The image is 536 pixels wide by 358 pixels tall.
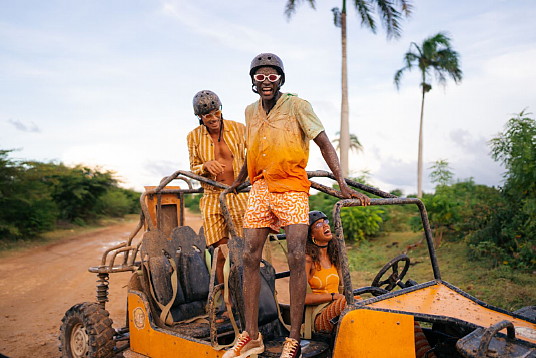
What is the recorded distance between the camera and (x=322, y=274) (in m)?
4.00

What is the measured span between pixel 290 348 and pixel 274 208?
910 millimetres

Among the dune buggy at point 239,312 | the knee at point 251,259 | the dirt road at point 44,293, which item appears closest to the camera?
the dune buggy at point 239,312

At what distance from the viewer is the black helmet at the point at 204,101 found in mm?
4934

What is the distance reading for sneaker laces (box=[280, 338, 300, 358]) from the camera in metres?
3.22

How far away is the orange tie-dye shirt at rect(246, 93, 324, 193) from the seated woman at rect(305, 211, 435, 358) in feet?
2.10

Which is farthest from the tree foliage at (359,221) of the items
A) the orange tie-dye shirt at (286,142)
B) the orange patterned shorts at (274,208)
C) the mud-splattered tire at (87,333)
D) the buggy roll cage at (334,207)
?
the orange tie-dye shirt at (286,142)

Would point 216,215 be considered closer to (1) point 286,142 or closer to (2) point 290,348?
(1) point 286,142

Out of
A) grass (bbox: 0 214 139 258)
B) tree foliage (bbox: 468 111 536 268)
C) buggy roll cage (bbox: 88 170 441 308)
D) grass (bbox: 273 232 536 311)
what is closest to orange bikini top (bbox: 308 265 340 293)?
buggy roll cage (bbox: 88 170 441 308)

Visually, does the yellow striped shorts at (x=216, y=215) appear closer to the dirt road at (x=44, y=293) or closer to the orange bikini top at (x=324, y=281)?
the orange bikini top at (x=324, y=281)

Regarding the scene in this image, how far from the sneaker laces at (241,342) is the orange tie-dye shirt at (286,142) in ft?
3.36

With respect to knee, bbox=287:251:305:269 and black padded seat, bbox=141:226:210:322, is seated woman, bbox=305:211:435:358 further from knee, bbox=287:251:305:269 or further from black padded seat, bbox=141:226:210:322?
black padded seat, bbox=141:226:210:322

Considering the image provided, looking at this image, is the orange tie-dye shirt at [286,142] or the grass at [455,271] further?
the grass at [455,271]

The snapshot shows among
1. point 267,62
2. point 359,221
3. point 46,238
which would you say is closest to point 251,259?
point 267,62

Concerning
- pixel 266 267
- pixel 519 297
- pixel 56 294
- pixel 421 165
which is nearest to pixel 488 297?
pixel 519 297
